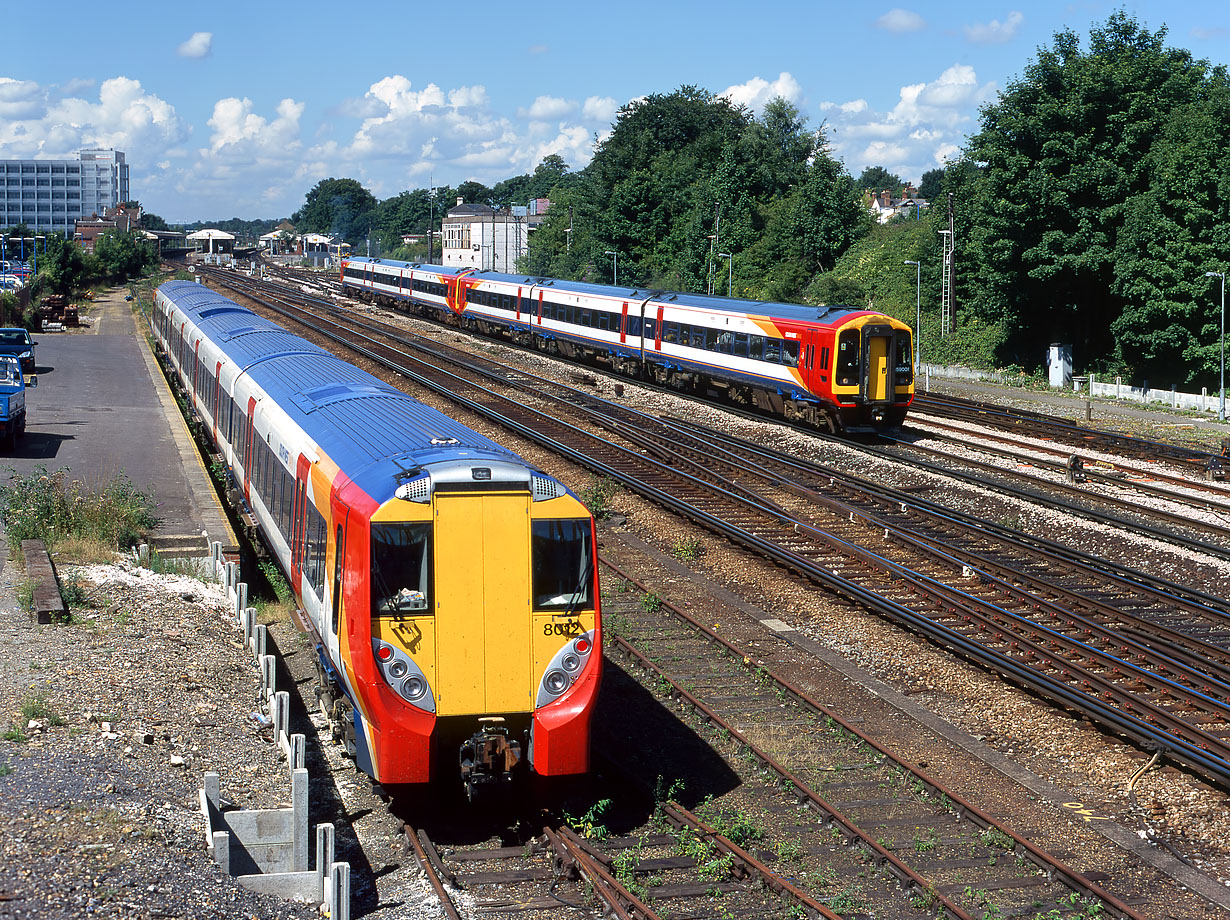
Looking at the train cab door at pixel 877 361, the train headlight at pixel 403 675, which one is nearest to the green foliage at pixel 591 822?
the train headlight at pixel 403 675

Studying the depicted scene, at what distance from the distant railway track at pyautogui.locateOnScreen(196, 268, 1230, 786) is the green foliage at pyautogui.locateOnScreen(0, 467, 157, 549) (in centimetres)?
925

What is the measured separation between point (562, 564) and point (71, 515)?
1159 cm

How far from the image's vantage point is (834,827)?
10.2 meters

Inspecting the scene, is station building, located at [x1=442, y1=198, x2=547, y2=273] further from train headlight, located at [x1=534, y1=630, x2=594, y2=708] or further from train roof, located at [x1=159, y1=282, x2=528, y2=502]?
train headlight, located at [x1=534, y1=630, x2=594, y2=708]

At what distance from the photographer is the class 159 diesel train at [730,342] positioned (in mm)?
29125

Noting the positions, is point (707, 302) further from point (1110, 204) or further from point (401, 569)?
point (401, 569)

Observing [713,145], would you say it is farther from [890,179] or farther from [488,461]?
[890,179]

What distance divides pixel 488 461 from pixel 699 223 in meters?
68.3

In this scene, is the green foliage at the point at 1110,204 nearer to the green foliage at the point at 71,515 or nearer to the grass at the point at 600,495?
the grass at the point at 600,495

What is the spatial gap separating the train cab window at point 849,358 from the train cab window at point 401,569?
20.9 meters

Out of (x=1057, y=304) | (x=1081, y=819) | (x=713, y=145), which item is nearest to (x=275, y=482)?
(x=1081, y=819)

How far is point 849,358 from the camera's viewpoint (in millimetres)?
28875

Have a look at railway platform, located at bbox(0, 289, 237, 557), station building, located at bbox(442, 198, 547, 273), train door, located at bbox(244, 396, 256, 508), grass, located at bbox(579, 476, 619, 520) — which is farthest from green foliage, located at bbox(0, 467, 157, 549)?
station building, located at bbox(442, 198, 547, 273)

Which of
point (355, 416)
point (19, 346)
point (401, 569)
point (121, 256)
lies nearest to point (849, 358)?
Result: point (355, 416)
